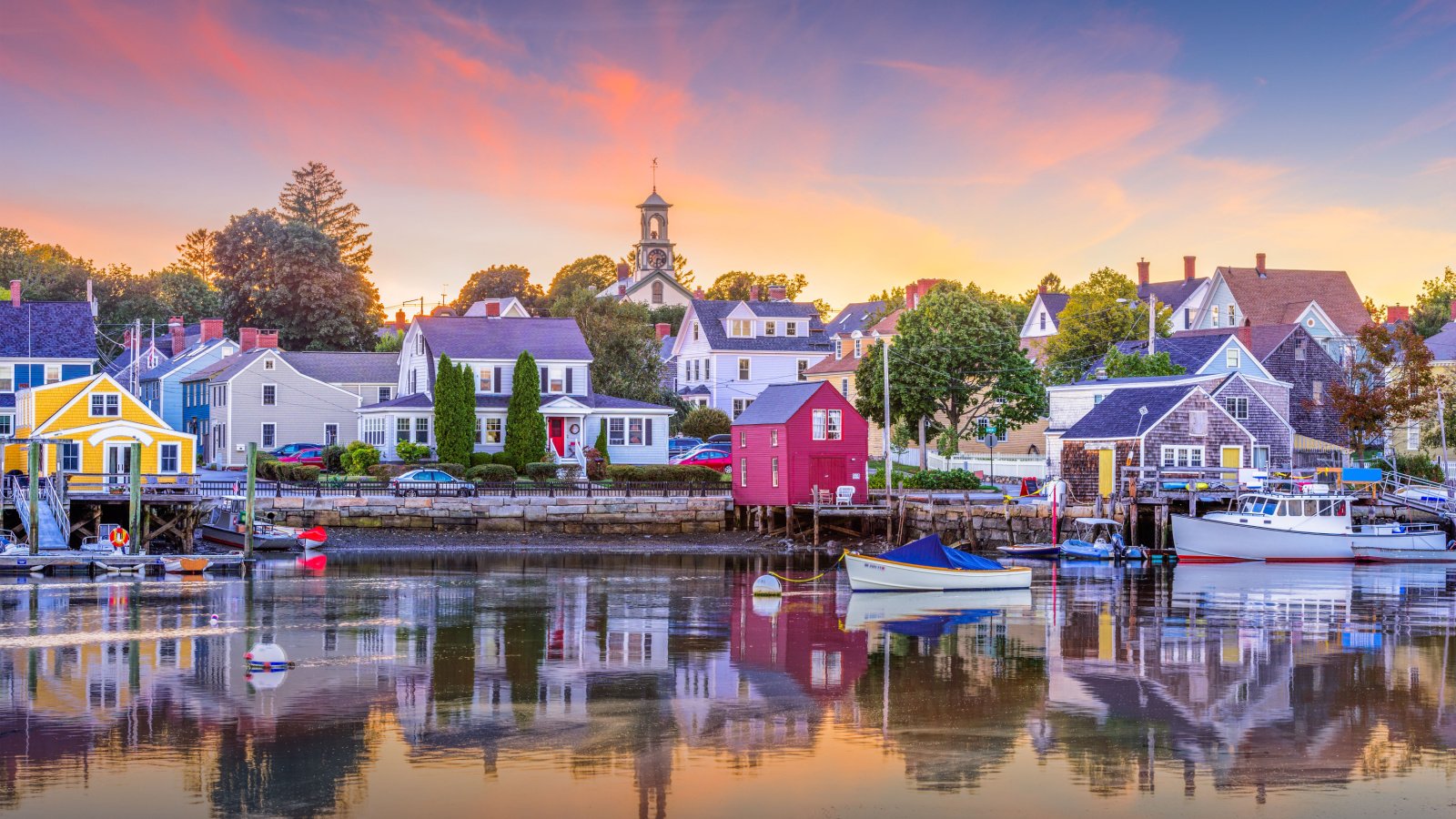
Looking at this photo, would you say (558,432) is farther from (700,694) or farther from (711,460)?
(700,694)

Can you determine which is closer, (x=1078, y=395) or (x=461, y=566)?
(x=461, y=566)

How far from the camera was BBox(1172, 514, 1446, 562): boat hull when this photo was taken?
57.4m

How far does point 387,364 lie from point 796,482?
113 ft

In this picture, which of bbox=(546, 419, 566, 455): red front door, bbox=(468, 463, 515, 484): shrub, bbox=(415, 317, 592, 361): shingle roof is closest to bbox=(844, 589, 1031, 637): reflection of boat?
bbox=(468, 463, 515, 484): shrub

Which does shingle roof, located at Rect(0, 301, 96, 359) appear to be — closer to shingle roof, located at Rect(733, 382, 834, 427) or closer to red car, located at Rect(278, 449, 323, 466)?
red car, located at Rect(278, 449, 323, 466)

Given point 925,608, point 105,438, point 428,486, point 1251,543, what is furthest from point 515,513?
point 1251,543

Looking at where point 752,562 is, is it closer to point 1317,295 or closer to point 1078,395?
point 1078,395

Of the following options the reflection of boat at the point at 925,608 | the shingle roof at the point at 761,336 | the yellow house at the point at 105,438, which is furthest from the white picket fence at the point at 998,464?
the yellow house at the point at 105,438

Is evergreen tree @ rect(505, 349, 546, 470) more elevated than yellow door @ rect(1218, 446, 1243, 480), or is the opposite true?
evergreen tree @ rect(505, 349, 546, 470)

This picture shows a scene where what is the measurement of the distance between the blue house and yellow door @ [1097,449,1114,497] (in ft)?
166

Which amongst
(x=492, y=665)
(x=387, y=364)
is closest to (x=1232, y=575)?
(x=492, y=665)

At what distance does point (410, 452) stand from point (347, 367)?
16.9m

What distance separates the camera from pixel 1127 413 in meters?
64.4

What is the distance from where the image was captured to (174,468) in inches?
2525
